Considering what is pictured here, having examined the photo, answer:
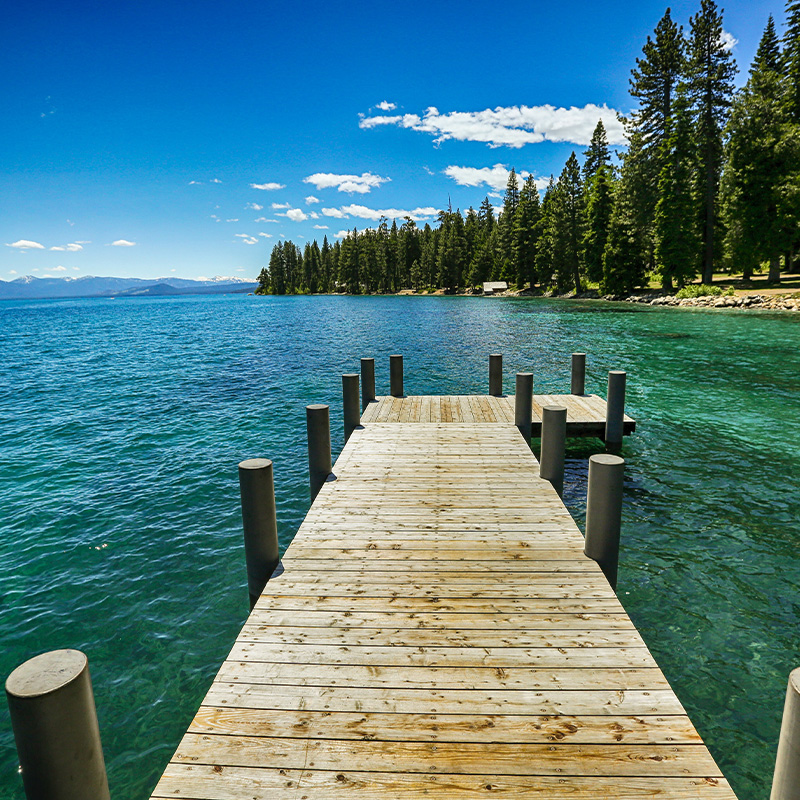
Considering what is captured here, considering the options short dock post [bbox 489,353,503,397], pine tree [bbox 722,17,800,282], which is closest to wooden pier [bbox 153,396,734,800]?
short dock post [bbox 489,353,503,397]

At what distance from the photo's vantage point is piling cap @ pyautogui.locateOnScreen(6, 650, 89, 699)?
7.65 ft

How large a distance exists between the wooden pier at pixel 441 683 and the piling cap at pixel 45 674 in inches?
34.7

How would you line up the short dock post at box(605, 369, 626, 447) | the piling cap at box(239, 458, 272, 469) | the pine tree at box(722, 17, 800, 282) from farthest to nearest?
the pine tree at box(722, 17, 800, 282)
the short dock post at box(605, 369, 626, 447)
the piling cap at box(239, 458, 272, 469)

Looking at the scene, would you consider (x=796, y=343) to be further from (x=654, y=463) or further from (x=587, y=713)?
(x=587, y=713)

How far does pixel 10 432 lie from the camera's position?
53.3ft

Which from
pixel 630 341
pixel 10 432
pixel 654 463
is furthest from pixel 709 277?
pixel 10 432

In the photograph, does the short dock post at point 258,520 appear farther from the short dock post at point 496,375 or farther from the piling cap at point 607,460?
the short dock post at point 496,375

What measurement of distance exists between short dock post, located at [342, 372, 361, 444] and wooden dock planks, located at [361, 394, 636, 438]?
0.73m

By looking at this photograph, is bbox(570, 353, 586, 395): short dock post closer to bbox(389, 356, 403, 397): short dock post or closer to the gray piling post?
bbox(389, 356, 403, 397): short dock post

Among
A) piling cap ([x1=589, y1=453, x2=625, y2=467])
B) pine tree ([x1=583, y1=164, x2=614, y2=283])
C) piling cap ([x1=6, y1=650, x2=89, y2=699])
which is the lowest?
piling cap ([x1=6, y1=650, x2=89, y2=699])

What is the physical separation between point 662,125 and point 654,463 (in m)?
60.8

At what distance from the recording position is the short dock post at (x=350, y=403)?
1005 centimetres

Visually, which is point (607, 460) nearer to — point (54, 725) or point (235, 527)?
point (54, 725)

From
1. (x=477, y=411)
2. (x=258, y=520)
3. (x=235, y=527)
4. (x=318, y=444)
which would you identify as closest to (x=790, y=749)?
(x=258, y=520)
